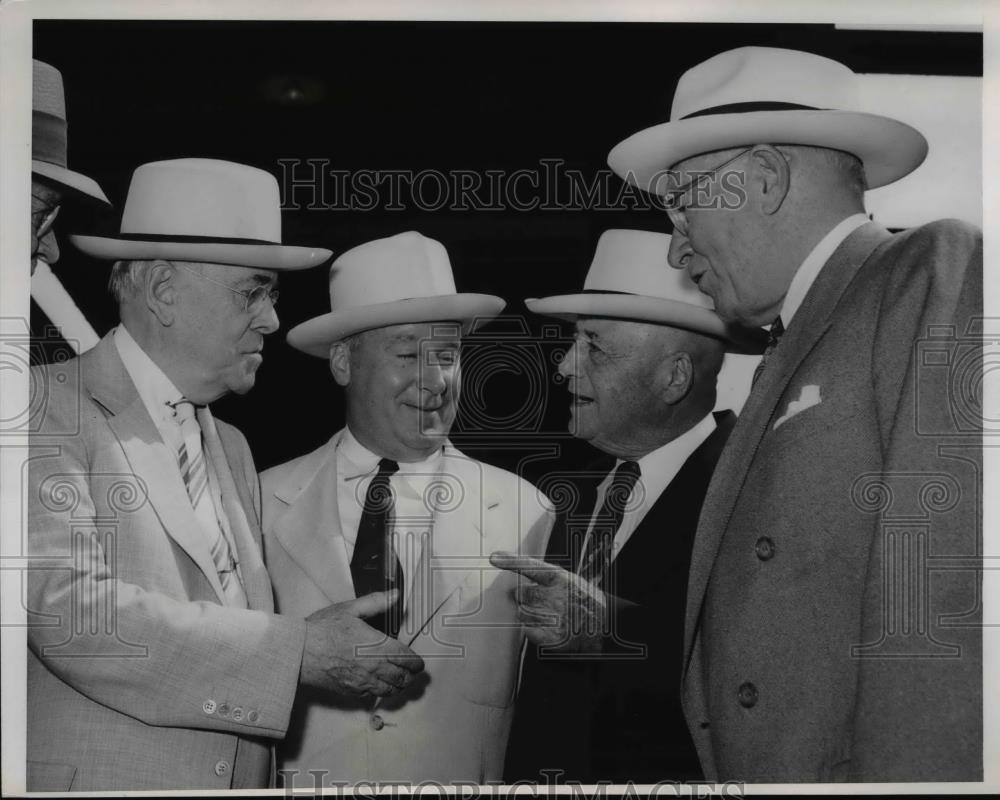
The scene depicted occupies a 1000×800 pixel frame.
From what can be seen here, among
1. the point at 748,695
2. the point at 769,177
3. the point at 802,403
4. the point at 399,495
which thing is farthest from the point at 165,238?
the point at 748,695

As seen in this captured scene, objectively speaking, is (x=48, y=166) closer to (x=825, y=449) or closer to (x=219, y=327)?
(x=219, y=327)

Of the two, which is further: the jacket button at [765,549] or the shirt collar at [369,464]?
the shirt collar at [369,464]

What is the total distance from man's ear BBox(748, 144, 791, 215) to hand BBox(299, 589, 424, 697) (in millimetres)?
1339

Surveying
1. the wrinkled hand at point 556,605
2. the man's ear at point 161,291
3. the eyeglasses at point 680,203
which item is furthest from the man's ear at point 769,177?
the man's ear at point 161,291

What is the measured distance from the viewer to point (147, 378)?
291 centimetres

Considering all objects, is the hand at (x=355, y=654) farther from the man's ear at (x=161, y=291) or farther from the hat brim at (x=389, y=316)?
the man's ear at (x=161, y=291)

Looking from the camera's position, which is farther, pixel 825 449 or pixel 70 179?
pixel 70 179

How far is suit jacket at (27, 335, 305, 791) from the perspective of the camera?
282cm

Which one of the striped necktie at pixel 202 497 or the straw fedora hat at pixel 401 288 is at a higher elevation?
the straw fedora hat at pixel 401 288

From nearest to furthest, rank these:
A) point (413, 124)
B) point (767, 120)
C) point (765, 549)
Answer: point (765, 549), point (767, 120), point (413, 124)

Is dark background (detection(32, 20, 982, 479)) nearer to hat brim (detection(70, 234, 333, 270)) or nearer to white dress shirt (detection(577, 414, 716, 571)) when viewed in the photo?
hat brim (detection(70, 234, 333, 270))

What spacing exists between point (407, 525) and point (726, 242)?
107cm

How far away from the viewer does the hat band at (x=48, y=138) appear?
2.97 m

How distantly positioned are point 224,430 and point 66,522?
1.45 ft
